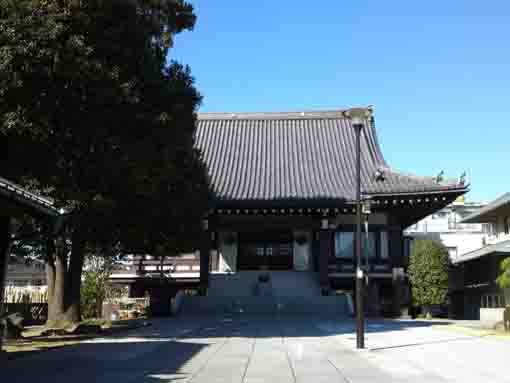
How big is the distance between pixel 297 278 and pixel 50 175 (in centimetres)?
1735

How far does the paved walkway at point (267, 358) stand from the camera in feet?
29.4

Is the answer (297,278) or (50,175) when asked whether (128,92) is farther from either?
(297,278)

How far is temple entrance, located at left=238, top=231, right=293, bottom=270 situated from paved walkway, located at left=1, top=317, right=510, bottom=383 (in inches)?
536

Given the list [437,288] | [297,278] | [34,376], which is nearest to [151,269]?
[297,278]

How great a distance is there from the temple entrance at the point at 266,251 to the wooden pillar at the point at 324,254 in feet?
10.2

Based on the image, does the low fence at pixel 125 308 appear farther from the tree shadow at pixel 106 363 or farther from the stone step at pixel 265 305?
the tree shadow at pixel 106 363

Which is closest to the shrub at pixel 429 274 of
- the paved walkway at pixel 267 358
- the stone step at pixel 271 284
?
the stone step at pixel 271 284

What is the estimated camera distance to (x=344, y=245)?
28844mm

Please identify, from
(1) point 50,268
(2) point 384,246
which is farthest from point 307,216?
(1) point 50,268

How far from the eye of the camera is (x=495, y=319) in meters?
24.4

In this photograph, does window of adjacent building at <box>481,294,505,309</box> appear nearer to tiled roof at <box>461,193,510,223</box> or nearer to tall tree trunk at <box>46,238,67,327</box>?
tiled roof at <box>461,193,510,223</box>

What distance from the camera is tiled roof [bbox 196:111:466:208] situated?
28.0 m

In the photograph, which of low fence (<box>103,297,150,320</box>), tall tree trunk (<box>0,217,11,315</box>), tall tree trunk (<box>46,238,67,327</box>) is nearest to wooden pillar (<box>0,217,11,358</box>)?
tall tree trunk (<box>0,217,11,315</box>)

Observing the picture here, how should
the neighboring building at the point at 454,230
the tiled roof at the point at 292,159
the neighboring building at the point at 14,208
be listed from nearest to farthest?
the neighboring building at the point at 14,208 → the tiled roof at the point at 292,159 → the neighboring building at the point at 454,230
